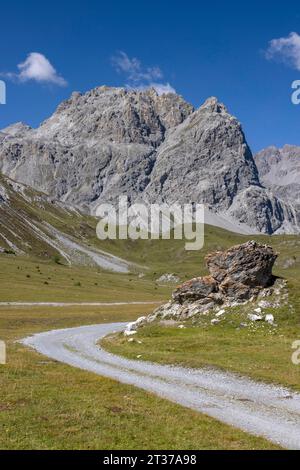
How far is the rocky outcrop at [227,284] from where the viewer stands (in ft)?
188

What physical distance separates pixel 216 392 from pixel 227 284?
30.7m

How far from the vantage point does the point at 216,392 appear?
28000 mm

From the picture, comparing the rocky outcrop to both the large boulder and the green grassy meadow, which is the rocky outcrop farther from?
the green grassy meadow

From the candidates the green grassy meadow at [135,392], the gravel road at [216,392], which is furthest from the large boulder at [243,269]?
the gravel road at [216,392]

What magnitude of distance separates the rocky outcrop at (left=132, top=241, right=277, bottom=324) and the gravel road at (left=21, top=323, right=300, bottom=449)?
15.5 metres

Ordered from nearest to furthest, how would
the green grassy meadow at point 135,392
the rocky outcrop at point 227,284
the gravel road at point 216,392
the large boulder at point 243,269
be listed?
the green grassy meadow at point 135,392 < the gravel road at point 216,392 < the rocky outcrop at point 227,284 < the large boulder at point 243,269

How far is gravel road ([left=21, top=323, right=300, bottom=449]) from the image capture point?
20984 millimetres

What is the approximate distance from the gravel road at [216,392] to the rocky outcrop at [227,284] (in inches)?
611

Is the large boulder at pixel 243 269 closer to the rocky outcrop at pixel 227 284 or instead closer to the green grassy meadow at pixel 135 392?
the rocky outcrop at pixel 227 284

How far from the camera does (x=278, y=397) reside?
26.2 metres

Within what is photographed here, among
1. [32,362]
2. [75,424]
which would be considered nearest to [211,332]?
[32,362]

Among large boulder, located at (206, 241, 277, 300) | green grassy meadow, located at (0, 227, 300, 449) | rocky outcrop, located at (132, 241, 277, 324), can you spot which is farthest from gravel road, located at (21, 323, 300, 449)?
large boulder, located at (206, 241, 277, 300)

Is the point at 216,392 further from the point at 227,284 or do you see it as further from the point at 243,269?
the point at 243,269

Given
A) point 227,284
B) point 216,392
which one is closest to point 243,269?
point 227,284
